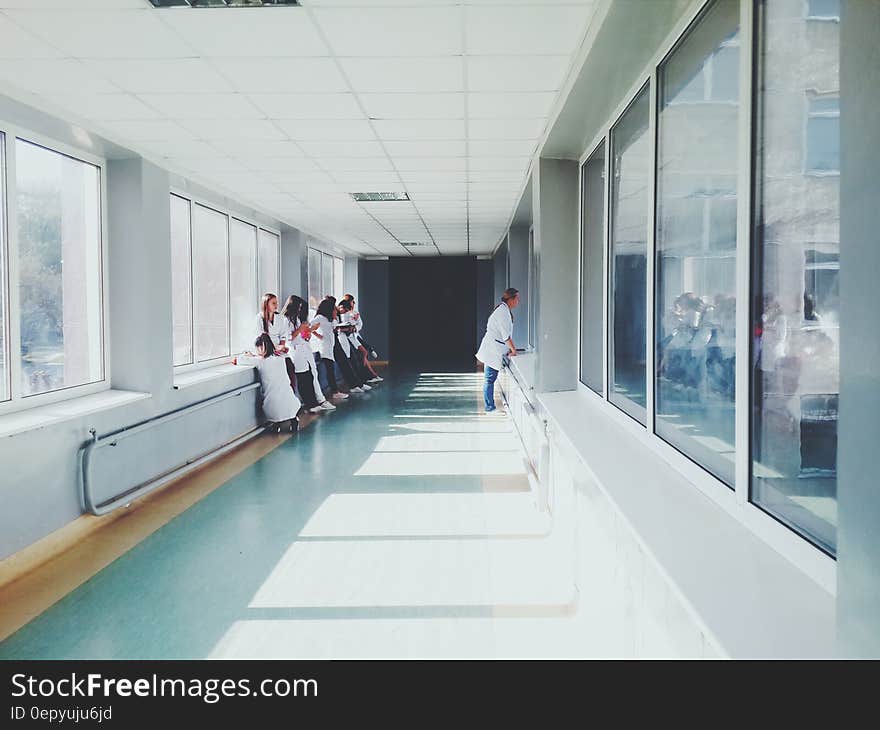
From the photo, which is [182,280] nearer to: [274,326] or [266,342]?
[266,342]

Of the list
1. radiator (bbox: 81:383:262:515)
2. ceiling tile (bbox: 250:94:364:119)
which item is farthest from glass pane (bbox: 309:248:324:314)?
ceiling tile (bbox: 250:94:364:119)

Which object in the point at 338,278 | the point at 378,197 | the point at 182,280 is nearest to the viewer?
the point at 182,280

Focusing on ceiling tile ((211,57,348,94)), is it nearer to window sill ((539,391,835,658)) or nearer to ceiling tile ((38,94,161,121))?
ceiling tile ((38,94,161,121))

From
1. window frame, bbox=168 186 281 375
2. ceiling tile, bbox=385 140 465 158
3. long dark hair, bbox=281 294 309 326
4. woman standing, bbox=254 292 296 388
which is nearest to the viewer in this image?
ceiling tile, bbox=385 140 465 158

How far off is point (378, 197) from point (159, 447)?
3848mm

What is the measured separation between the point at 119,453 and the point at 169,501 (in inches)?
20.5

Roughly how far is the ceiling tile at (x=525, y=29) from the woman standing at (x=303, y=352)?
5803 millimetres

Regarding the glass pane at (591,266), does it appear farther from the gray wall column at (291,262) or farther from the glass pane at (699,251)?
the gray wall column at (291,262)

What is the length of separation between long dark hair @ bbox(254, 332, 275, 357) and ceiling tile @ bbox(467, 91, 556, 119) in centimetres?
416

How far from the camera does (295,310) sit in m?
9.15

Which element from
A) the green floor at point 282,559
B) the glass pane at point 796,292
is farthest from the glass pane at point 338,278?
the glass pane at point 796,292

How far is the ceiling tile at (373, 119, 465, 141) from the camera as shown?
201 inches

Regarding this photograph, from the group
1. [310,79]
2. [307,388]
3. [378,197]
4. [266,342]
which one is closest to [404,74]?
[310,79]

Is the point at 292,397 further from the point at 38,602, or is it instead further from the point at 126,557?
the point at 38,602
